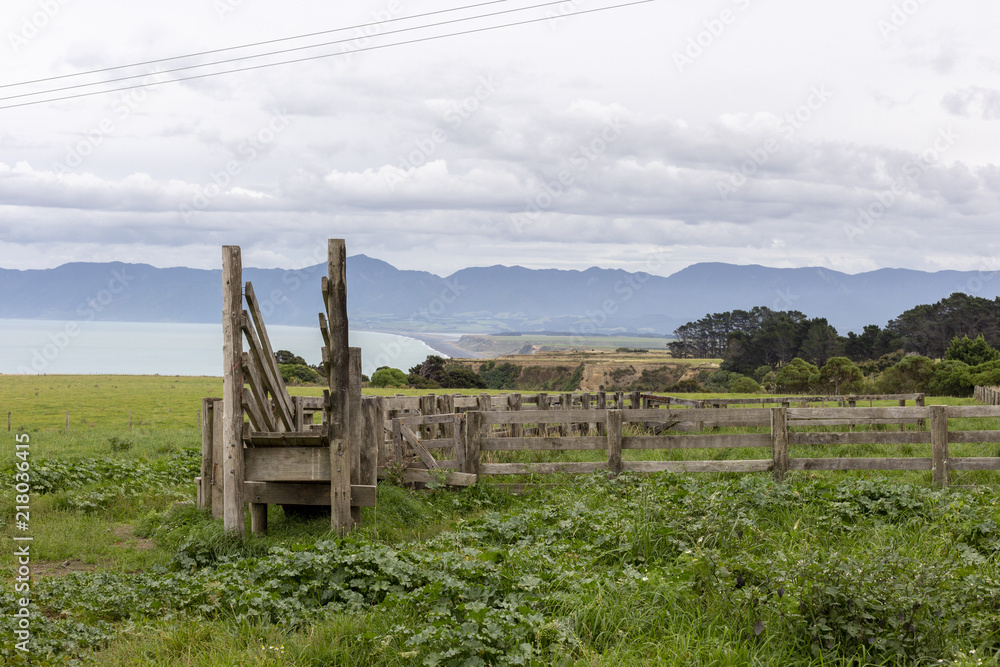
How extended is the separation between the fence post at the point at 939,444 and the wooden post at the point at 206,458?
9822 millimetres

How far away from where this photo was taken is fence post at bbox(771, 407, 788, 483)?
10.9 meters

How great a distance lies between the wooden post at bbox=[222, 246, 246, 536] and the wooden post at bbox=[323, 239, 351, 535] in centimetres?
101

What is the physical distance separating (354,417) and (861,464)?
23.3 ft

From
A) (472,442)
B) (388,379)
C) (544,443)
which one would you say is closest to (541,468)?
(544,443)

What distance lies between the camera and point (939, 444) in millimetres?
10906

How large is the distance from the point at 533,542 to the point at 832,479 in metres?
5.46

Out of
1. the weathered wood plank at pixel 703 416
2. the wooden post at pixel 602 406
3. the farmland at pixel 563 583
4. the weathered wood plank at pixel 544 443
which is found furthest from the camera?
the wooden post at pixel 602 406

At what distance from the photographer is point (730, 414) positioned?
1202 cm

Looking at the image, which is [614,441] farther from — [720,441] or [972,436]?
[972,436]

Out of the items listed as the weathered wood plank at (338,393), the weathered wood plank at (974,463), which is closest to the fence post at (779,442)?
the weathered wood plank at (974,463)

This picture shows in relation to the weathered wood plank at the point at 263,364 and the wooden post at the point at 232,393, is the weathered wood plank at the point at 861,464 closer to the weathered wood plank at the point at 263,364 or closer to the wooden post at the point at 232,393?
the weathered wood plank at the point at 263,364

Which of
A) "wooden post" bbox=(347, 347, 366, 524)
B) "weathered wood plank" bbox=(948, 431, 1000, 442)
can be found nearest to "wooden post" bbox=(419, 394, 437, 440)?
"wooden post" bbox=(347, 347, 366, 524)

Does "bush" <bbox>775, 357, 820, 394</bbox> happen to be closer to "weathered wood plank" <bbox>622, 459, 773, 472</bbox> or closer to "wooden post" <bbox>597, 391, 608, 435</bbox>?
"wooden post" <bbox>597, 391, 608, 435</bbox>

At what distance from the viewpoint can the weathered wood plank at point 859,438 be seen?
11.1 meters
